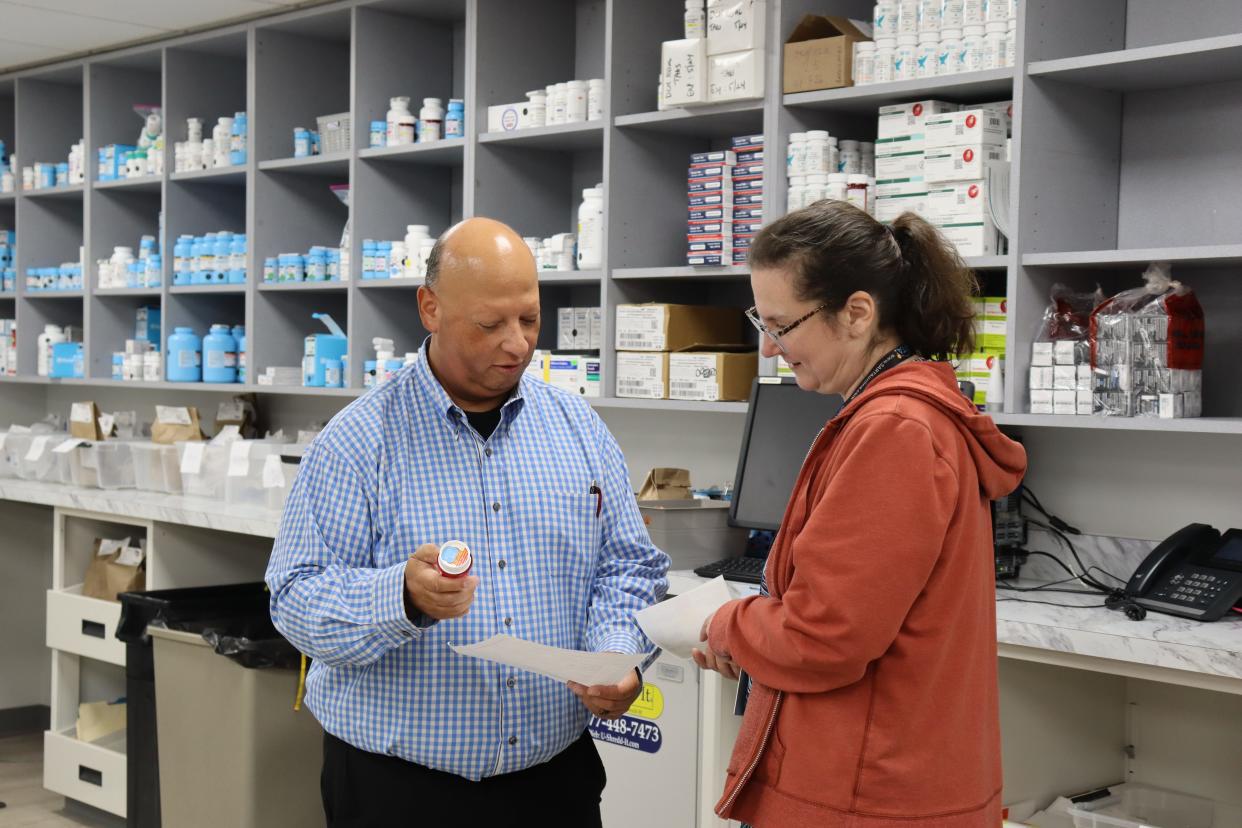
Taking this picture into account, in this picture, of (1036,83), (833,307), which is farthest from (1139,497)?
(833,307)

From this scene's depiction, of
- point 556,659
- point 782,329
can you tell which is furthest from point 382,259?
point 782,329

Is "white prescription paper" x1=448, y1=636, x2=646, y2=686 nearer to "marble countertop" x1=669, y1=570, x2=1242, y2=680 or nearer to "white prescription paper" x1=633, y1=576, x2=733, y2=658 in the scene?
"white prescription paper" x1=633, y1=576, x2=733, y2=658

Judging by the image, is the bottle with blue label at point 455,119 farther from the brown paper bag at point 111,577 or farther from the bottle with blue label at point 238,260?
the brown paper bag at point 111,577

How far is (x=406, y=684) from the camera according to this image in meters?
1.85

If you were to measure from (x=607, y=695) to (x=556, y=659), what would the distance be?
0.20m

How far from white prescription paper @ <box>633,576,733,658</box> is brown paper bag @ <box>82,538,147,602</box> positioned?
308 centimetres

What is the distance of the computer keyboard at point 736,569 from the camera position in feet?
9.83

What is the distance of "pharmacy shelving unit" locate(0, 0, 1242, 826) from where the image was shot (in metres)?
2.87

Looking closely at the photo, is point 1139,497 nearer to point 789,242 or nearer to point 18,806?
point 789,242

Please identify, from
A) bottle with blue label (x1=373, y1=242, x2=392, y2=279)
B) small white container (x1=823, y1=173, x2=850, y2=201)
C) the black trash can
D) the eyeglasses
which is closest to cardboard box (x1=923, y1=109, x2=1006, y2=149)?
small white container (x1=823, y1=173, x2=850, y2=201)

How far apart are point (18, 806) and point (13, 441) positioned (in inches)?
53.1

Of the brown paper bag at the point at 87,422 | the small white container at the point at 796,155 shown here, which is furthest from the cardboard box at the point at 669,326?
the brown paper bag at the point at 87,422

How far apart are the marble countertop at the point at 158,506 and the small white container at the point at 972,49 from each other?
2113 millimetres

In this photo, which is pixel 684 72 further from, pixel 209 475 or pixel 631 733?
pixel 209 475
